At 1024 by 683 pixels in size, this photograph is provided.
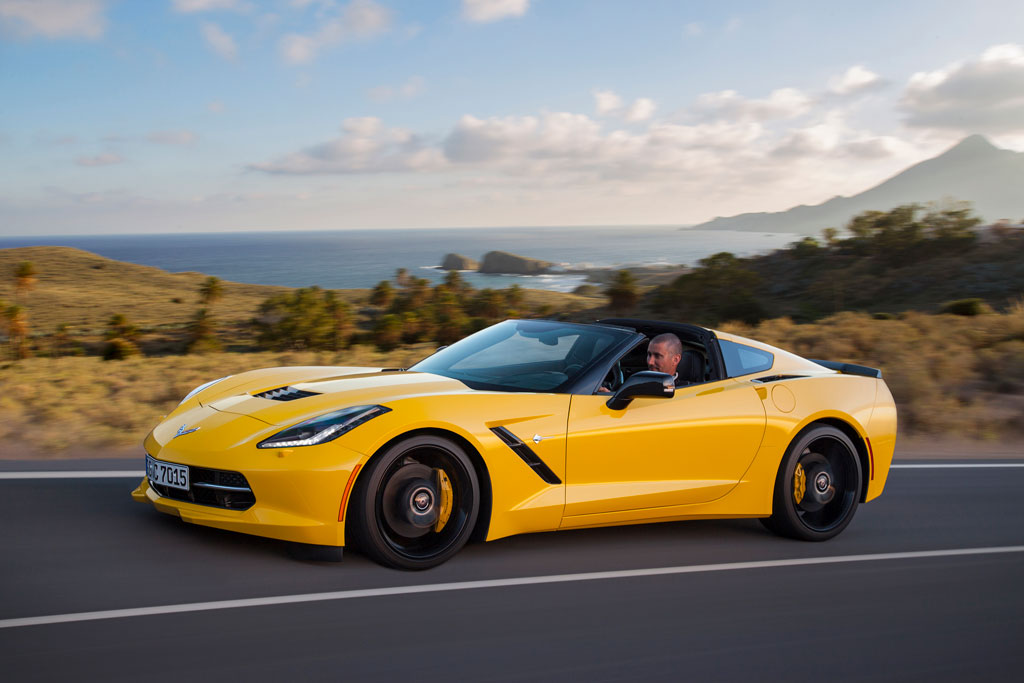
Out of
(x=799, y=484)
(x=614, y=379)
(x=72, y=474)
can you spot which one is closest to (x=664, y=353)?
(x=614, y=379)

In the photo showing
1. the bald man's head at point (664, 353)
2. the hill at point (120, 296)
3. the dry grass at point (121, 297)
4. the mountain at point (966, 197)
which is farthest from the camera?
the mountain at point (966, 197)

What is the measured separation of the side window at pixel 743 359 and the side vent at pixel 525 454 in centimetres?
154

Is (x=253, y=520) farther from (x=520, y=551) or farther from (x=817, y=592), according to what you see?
(x=817, y=592)

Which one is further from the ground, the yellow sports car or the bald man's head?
the bald man's head

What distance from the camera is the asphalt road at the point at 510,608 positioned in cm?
327

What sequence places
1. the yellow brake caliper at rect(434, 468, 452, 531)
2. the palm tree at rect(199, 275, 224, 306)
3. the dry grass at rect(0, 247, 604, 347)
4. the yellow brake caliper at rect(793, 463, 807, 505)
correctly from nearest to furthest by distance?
the yellow brake caliper at rect(434, 468, 452, 531) → the yellow brake caliper at rect(793, 463, 807, 505) → the dry grass at rect(0, 247, 604, 347) → the palm tree at rect(199, 275, 224, 306)

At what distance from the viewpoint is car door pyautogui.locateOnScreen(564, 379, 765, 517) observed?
4.61 meters

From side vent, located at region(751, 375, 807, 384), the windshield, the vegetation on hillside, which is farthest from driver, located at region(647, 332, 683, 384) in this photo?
the vegetation on hillside

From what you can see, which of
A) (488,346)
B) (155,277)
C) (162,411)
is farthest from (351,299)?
(488,346)

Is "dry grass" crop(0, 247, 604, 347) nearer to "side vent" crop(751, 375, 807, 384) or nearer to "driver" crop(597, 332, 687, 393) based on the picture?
"side vent" crop(751, 375, 807, 384)

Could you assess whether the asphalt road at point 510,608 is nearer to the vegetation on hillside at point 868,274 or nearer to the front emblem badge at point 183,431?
the front emblem badge at point 183,431

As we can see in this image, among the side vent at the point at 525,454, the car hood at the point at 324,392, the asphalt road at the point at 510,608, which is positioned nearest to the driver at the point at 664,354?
the asphalt road at the point at 510,608

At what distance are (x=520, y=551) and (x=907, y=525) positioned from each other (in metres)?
3.02

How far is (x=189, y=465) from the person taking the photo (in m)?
4.11
